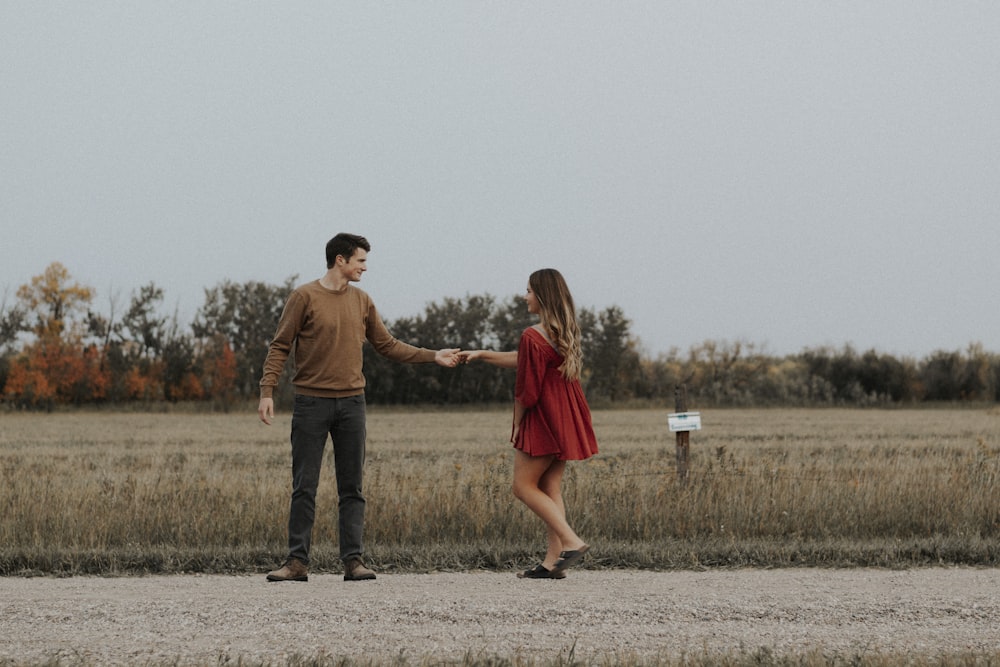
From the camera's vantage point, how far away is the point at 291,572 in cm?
749

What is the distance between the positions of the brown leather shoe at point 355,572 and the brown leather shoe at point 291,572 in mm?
299

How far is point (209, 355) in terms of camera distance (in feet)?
217

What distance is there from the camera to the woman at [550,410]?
723cm

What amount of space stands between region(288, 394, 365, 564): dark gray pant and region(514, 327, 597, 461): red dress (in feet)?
3.91

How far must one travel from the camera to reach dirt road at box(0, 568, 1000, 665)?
5492 millimetres

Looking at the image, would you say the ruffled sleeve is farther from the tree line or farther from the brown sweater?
the tree line

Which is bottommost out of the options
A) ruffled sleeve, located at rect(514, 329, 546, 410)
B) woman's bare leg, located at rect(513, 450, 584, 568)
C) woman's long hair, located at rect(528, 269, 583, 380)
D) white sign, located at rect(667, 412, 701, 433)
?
woman's bare leg, located at rect(513, 450, 584, 568)

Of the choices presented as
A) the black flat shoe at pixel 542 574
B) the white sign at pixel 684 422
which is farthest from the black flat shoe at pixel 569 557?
the white sign at pixel 684 422

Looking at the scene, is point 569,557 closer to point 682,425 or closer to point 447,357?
point 447,357

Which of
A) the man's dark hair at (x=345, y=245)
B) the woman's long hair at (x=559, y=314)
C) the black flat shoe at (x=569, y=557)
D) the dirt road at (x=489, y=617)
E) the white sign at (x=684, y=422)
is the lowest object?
the dirt road at (x=489, y=617)

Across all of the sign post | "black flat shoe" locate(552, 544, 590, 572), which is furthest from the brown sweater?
the sign post

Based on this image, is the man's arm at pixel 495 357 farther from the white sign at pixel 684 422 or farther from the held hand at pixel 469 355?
the white sign at pixel 684 422

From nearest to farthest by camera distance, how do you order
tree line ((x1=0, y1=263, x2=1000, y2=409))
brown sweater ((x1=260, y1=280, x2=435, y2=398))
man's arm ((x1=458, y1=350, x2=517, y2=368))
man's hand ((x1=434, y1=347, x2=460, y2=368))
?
brown sweater ((x1=260, y1=280, x2=435, y2=398)), man's arm ((x1=458, y1=350, x2=517, y2=368)), man's hand ((x1=434, y1=347, x2=460, y2=368)), tree line ((x1=0, y1=263, x2=1000, y2=409))

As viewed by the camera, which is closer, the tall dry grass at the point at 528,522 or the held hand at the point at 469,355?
the held hand at the point at 469,355
